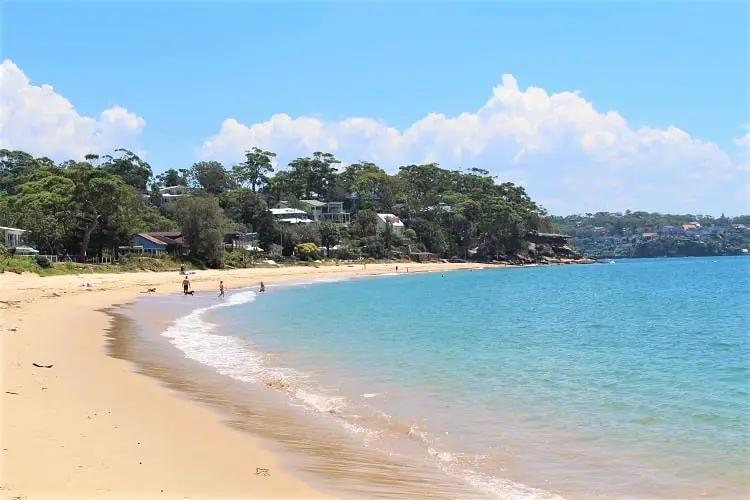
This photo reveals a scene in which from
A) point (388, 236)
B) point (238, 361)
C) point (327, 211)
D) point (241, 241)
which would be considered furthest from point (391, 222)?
point (238, 361)

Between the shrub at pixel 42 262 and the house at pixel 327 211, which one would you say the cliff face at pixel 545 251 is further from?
the shrub at pixel 42 262

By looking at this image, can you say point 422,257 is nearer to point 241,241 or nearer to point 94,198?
point 241,241

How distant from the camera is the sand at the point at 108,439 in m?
6.51

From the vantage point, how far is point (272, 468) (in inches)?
310

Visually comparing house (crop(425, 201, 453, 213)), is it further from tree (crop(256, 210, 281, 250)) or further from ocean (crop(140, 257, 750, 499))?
ocean (crop(140, 257, 750, 499))

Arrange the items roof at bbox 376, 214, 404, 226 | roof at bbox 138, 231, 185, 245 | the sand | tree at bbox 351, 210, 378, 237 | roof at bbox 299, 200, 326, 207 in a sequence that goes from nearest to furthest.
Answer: the sand, roof at bbox 138, 231, 185, 245, tree at bbox 351, 210, 378, 237, roof at bbox 376, 214, 404, 226, roof at bbox 299, 200, 326, 207

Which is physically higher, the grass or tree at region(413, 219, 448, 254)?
tree at region(413, 219, 448, 254)

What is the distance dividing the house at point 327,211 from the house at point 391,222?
751 centimetres

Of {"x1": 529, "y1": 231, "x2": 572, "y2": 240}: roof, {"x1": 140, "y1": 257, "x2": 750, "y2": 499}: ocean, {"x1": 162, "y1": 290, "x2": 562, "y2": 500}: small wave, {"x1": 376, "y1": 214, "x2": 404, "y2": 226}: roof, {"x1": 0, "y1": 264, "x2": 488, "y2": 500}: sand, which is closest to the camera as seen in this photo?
{"x1": 0, "y1": 264, "x2": 488, "y2": 500}: sand

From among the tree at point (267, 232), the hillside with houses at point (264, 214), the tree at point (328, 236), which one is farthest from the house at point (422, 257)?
the tree at point (267, 232)

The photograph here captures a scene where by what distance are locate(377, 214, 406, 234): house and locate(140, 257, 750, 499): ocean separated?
75.2 meters

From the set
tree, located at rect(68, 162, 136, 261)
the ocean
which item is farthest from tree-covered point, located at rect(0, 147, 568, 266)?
the ocean

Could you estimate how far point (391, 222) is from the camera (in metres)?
105

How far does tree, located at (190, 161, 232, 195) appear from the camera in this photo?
120312 mm
